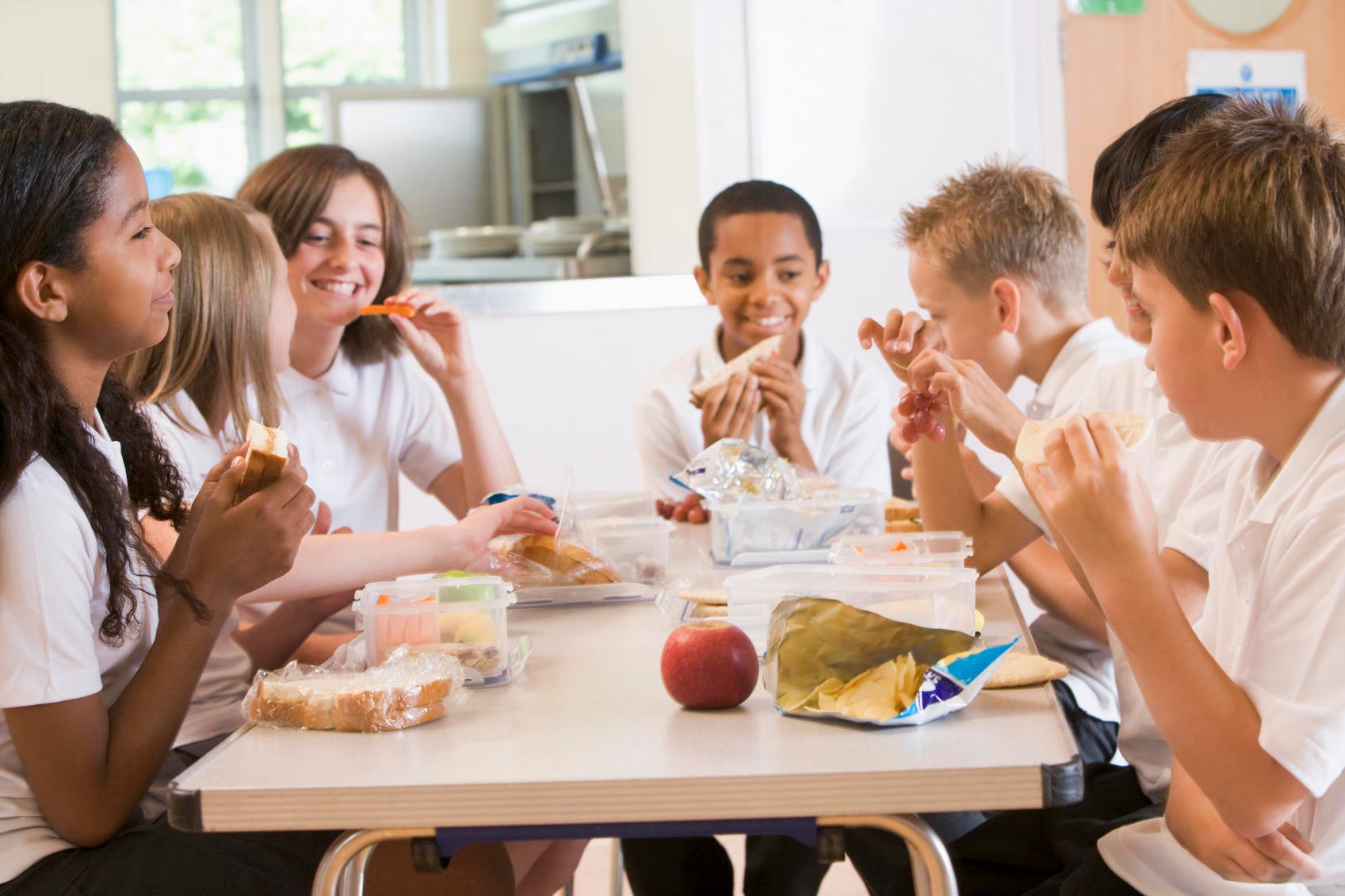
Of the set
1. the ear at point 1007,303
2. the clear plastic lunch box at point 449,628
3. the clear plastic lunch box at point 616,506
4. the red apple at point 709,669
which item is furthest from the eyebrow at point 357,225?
the red apple at point 709,669

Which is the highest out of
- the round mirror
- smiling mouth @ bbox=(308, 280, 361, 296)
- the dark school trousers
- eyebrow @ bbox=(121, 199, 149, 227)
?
the round mirror

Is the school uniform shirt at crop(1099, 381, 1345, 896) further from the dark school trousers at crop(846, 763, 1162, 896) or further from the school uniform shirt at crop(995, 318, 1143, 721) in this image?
the school uniform shirt at crop(995, 318, 1143, 721)

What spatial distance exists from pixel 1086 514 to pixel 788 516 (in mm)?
628

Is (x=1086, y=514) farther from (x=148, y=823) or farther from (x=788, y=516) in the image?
(x=148, y=823)

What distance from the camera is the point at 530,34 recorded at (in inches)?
188

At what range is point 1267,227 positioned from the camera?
98 cm

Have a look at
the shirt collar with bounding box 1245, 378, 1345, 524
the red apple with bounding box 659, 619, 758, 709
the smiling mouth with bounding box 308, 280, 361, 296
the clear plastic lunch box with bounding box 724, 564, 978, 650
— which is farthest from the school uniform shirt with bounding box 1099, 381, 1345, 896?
the smiling mouth with bounding box 308, 280, 361, 296

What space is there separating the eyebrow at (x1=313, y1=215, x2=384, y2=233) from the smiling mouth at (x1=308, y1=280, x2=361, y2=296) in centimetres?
10

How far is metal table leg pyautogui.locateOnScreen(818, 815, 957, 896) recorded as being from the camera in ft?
2.69

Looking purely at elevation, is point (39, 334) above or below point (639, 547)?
above

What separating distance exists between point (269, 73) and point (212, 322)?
5573 mm

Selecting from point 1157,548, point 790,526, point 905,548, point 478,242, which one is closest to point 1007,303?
point 790,526

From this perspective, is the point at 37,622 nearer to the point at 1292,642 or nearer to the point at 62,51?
the point at 1292,642

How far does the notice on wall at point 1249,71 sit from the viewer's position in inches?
148
